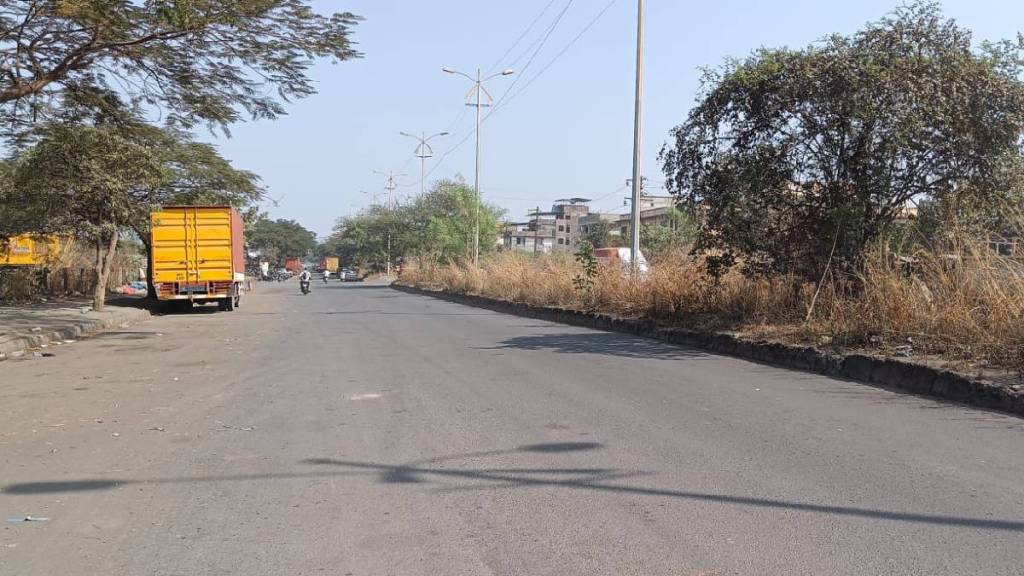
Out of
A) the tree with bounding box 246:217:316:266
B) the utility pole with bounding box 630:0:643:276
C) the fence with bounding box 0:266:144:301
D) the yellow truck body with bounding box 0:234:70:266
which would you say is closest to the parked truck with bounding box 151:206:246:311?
the fence with bounding box 0:266:144:301

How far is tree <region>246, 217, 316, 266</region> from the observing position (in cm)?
12381

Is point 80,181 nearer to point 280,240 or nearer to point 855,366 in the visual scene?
point 855,366

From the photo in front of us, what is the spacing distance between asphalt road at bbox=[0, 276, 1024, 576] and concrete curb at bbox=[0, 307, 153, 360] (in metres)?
4.33

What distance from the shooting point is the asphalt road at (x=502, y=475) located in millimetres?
4168

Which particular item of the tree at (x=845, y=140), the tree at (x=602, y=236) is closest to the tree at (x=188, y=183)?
the tree at (x=845, y=140)

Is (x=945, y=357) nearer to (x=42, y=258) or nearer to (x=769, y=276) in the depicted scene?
(x=769, y=276)

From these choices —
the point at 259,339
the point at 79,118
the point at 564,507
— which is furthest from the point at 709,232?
the point at 79,118

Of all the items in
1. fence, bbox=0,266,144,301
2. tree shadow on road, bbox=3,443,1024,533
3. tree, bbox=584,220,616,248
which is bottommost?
tree shadow on road, bbox=3,443,1024,533

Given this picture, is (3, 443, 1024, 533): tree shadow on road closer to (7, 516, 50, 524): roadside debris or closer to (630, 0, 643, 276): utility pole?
(7, 516, 50, 524): roadside debris

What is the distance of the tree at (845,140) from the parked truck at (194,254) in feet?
57.1

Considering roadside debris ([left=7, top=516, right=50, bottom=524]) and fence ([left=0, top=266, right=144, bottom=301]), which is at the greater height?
fence ([left=0, top=266, right=144, bottom=301])

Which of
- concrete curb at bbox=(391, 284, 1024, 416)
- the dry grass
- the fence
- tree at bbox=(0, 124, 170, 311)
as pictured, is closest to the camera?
concrete curb at bbox=(391, 284, 1024, 416)

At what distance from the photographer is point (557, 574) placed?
389cm

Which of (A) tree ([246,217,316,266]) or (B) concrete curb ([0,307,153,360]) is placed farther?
(A) tree ([246,217,316,266])
